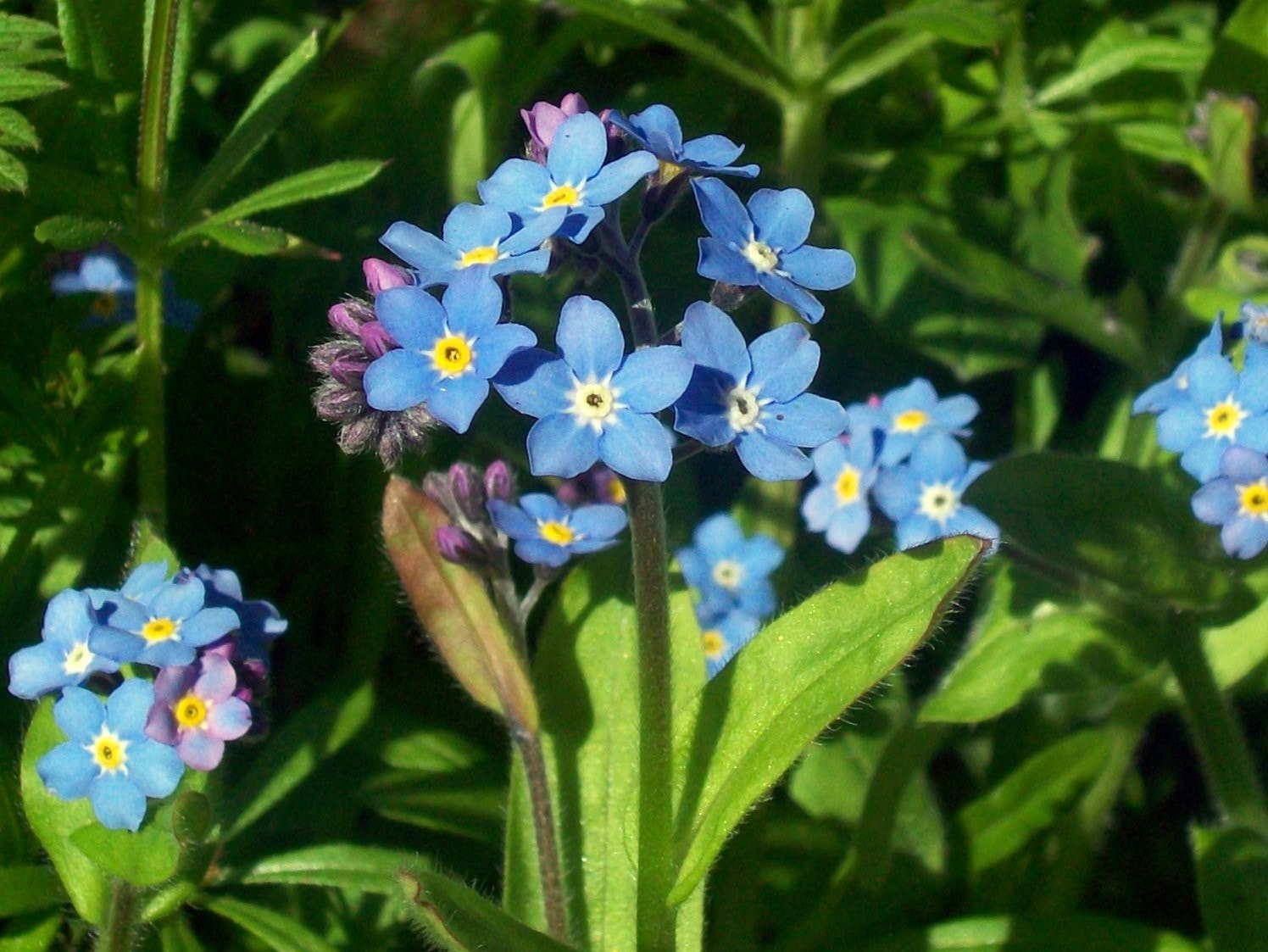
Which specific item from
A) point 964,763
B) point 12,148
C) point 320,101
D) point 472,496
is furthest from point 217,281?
point 964,763

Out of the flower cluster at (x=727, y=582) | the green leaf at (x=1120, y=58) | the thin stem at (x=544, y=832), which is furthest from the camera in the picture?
the green leaf at (x=1120, y=58)

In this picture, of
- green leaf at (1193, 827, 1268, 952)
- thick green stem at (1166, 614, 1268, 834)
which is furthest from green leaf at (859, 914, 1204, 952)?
thick green stem at (1166, 614, 1268, 834)

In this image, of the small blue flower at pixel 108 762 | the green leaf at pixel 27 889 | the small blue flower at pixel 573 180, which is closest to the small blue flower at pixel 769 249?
the small blue flower at pixel 573 180

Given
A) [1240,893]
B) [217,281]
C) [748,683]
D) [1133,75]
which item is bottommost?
[1240,893]

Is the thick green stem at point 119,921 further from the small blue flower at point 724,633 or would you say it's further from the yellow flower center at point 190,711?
the small blue flower at point 724,633

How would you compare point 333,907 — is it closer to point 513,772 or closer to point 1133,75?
point 513,772
